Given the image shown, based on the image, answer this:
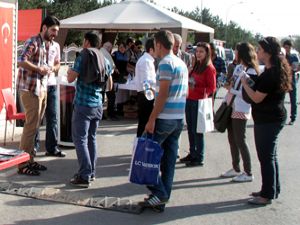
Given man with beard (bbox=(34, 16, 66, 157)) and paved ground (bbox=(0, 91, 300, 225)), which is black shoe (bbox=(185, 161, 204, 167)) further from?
man with beard (bbox=(34, 16, 66, 157))

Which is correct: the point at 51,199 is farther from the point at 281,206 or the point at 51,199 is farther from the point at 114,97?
the point at 114,97

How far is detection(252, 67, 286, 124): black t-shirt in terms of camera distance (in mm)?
4777

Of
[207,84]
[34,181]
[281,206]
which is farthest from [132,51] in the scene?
[281,206]

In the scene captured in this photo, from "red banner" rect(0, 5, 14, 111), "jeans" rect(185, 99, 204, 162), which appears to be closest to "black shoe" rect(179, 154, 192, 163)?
"jeans" rect(185, 99, 204, 162)

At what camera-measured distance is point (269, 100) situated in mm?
4891

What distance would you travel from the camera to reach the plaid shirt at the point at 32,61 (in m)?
5.77

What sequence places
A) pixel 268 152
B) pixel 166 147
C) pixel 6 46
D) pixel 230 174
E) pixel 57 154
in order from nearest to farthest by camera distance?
pixel 166 147, pixel 268 152, pixel 230 174, pixel 57 154, pixel 6 46

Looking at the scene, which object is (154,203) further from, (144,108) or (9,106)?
(9,106)

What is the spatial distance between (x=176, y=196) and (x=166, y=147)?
82cm

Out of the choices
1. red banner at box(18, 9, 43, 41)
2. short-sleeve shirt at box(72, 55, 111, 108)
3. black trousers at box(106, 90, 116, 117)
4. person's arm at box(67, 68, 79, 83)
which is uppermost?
red banner at box(18, 9, 43, 41)

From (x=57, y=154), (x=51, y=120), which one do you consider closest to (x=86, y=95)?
(x=51, y=120)

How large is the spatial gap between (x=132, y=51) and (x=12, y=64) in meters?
4.48

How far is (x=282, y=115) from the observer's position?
498cm

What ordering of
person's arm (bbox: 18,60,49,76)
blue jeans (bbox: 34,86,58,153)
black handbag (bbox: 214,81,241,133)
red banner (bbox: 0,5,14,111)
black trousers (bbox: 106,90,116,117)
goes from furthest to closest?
black trousers (bbox: 106,90,116,117) → red banner (bbox: 0,5,14,111) → blue jeans (bbox: 34,86,58,153) → black handbag (bbox: 214,81,241,133) → person's arm (bbox: 18,60,49,76)
